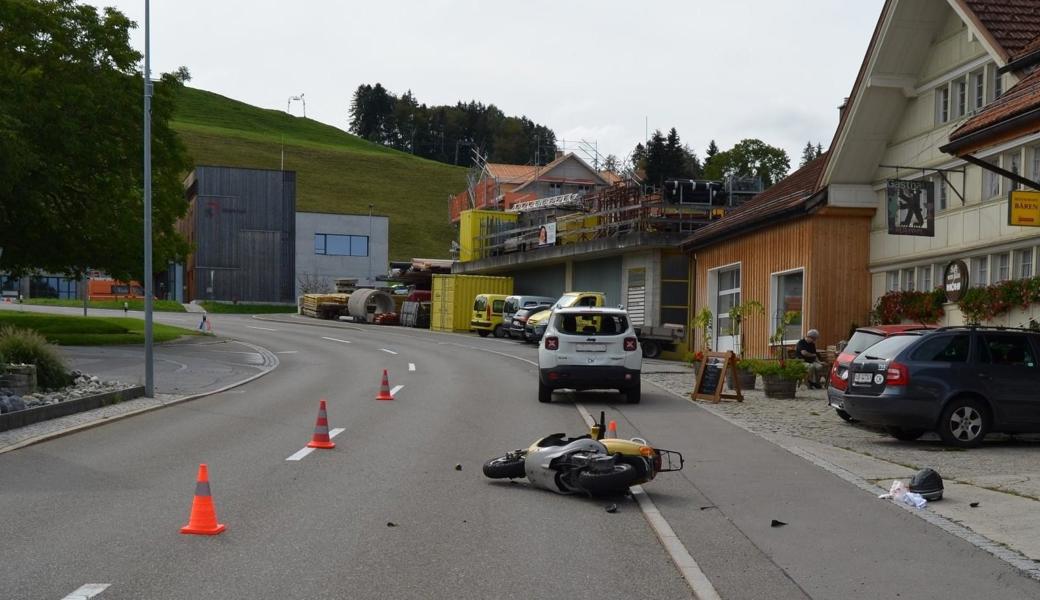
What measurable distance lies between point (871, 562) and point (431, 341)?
38.3m

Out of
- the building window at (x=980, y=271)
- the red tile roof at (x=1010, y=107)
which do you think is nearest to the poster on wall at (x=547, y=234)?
the building window at (x=980, y=271)

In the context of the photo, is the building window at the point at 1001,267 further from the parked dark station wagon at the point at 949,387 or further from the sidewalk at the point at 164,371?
the sidewalk at the point at 164,371

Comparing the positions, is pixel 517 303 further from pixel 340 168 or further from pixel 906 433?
pixel 340 168

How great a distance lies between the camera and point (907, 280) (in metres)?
26.9

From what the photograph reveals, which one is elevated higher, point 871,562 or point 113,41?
point 113,41

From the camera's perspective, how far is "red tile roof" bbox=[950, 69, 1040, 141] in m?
14.9

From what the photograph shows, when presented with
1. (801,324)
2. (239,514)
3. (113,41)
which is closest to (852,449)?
(239,514)

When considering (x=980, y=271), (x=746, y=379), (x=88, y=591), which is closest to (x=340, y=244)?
(x=746, y=379)

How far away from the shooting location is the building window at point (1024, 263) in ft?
70.9

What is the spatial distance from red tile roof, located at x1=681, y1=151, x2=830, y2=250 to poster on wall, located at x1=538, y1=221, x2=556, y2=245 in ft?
49.3

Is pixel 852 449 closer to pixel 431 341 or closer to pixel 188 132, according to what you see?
pixel 431 341

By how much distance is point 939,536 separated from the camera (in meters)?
8.70

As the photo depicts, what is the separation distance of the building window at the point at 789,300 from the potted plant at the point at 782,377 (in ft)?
21.0

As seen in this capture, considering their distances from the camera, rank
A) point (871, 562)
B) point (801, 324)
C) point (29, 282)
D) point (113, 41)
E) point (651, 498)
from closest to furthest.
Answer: point (871, 562), point (651, 498), point (801, 324), point (113, 41), point (29, 282)
